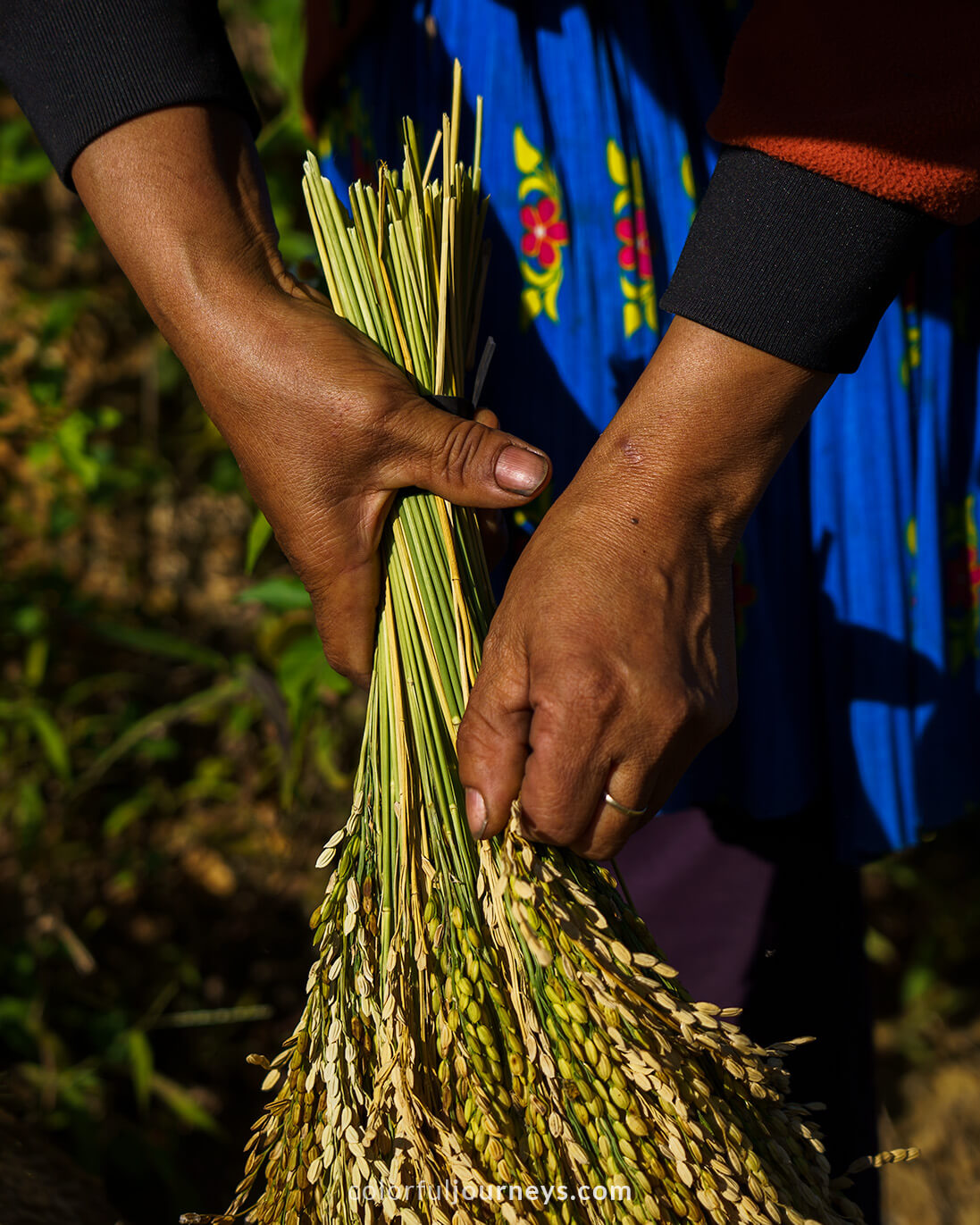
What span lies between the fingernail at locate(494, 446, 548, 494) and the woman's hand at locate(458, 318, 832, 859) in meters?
0.04

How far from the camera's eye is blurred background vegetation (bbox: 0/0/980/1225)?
5.56ft

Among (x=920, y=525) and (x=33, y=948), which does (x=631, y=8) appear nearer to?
(x=920, y=525)

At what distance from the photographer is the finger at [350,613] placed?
790 mm

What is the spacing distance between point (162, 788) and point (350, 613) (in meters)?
1.50

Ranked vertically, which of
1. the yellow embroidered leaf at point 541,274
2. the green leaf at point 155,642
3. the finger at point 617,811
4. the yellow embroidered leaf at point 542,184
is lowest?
the finger at point 617,811

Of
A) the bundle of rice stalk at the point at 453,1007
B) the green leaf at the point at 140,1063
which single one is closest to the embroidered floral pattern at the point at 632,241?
the bundle of rice stalk at the point at 453,1007

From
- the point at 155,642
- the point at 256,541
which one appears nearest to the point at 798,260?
the point at 256,541

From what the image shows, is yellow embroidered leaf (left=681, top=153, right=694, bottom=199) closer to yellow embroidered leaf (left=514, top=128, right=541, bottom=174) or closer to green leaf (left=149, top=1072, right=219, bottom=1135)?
yellow embroidered leaf (left=514, top=128, right=541, bottom=174)

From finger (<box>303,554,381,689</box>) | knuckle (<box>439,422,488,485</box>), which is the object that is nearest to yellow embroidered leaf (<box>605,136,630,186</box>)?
knuckle (<box>439,422,488,485</box>)

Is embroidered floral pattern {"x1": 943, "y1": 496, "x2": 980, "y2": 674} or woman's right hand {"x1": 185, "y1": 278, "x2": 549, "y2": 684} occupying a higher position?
embroidered floral pattern {"x1": 943, "y1": 496, "x2": 980, "y2": 674}

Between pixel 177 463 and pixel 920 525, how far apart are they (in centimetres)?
189

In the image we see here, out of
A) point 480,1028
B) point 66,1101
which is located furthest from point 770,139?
point 66,1101

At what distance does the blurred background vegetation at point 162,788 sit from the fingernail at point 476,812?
70 centimetres

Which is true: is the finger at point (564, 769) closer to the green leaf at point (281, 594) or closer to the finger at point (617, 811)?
the finger at point (617, 811)
